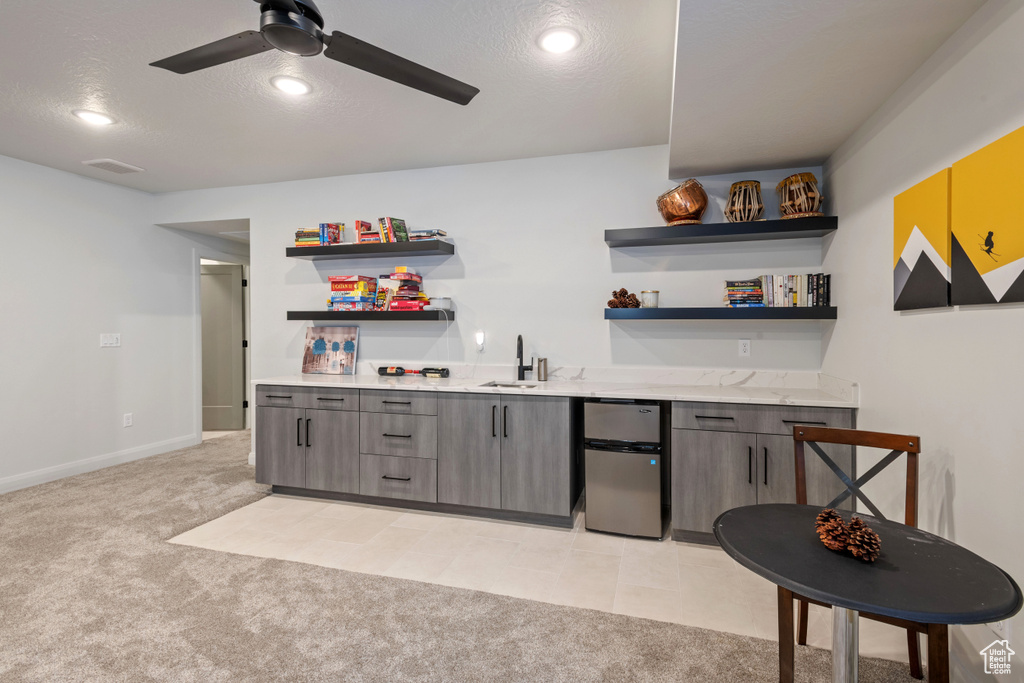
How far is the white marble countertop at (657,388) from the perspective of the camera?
271 centimetres

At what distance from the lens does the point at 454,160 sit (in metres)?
3.84

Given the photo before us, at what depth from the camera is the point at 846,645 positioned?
53.7 inches

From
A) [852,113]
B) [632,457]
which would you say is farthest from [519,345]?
[852,113]

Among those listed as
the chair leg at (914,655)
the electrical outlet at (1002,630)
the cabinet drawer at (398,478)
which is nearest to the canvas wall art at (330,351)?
the cabinet drawer at (398,478)

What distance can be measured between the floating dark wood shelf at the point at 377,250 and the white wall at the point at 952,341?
105 inches

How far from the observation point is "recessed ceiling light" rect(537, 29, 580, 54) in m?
2.19

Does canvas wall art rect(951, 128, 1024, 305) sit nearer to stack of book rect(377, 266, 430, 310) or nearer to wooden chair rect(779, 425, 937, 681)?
wooden chair rect(779, 425, 937, 681)

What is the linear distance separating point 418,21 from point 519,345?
209 cm

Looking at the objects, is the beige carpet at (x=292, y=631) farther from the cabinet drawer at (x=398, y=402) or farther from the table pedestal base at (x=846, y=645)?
the cabinet drawer at (x=398, y=402)

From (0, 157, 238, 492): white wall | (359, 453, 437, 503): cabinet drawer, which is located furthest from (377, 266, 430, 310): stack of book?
(0, 157, 238, 492): white wall

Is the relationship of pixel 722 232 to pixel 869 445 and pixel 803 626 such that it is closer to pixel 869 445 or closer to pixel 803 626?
pixel 869 445

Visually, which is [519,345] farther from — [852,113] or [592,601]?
[852,113]

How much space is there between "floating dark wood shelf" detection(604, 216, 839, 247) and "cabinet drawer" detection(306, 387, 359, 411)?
2.08 metres

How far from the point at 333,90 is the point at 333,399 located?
198 cm
